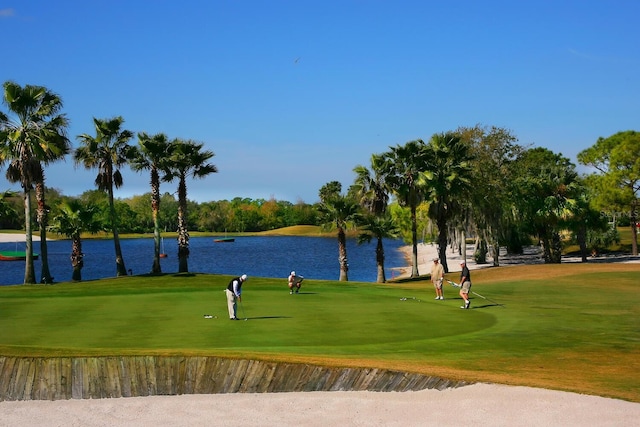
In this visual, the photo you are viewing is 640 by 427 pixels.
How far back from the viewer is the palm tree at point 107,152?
2287 inches

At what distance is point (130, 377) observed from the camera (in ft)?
49.1

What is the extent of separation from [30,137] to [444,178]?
3309 centimetres

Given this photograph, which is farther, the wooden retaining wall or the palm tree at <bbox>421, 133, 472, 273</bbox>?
the palm tree at <bbox>421, 133, 472, 273</bbox>

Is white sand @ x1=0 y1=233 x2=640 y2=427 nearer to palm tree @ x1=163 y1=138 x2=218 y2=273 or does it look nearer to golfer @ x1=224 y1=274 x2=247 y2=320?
golfer @ x1=224 y1=274 x2=247 y2=320

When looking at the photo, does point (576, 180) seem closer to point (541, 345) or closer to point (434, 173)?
point (434, 173)

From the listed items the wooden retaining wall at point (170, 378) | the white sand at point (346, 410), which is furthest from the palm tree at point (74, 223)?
the white sand at point (346, 410)

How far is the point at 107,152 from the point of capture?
58.6 metres

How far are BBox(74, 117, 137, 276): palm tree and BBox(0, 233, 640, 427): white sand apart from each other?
45372 mm

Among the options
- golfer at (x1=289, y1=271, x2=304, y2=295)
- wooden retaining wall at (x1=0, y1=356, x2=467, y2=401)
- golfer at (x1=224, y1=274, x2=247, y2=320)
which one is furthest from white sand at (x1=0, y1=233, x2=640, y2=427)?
golfer at (x1=289, y1=271, x2=304, y2=295)

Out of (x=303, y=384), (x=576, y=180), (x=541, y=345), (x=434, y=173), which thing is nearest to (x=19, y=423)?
(x=303, y=384)

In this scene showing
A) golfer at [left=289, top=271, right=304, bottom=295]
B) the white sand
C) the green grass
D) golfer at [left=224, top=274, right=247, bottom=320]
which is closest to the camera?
the white sand

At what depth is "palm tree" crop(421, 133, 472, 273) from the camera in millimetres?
60859

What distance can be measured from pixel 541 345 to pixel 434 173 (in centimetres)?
4056

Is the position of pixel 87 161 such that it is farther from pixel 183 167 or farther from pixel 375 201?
pixel 375 201
